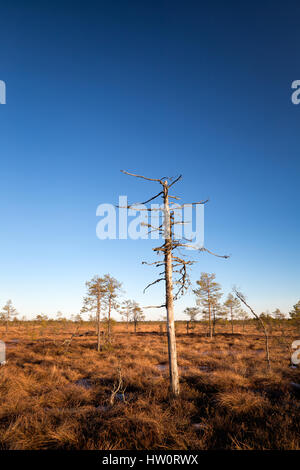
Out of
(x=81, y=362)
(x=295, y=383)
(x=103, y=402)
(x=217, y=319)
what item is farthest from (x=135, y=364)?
(x=217, y=319)

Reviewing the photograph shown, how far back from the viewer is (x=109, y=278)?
24.1 meters

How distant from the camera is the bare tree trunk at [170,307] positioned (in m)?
7.71

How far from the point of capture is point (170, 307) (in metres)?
8.20

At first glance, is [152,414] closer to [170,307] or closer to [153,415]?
[153,415]

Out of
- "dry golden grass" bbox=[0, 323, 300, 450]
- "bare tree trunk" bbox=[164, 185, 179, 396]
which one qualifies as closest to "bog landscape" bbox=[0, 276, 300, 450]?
"dry golden grass" bbox=[0, 323, 300, 450]

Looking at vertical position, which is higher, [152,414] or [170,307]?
[170,307]

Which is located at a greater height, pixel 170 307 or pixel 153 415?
pixel 170 307

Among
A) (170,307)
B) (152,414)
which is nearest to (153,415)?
(152,414)

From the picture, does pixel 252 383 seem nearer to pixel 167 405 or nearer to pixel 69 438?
pixel 167 405

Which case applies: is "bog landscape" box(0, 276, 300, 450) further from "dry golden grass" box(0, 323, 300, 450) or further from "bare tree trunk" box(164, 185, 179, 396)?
"bare tree trunk" box(164, 185, 179, 396)

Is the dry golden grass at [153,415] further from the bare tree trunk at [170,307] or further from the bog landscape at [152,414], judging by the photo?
the bare tree trunk at [170,307]

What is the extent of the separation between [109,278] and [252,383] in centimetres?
1738

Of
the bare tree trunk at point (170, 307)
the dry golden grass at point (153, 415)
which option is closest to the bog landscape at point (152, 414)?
the dry golden grass at point (153, 415)

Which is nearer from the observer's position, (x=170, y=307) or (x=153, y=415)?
(x=153, y=415)
